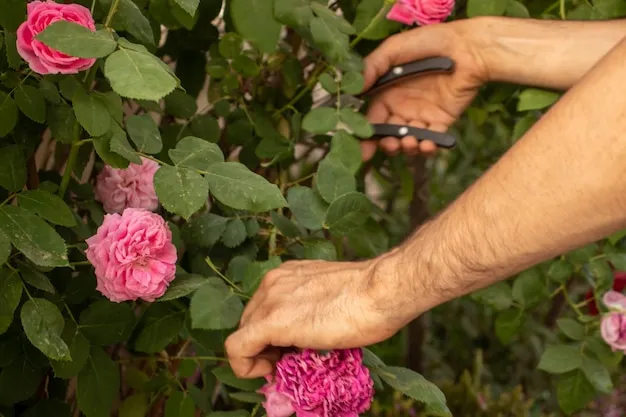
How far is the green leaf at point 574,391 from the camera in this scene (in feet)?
3.83

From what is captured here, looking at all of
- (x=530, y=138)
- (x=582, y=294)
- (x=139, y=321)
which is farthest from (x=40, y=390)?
(x=582, y=294)

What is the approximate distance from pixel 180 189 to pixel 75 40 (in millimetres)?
160

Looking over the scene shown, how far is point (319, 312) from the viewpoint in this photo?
2.55 ft

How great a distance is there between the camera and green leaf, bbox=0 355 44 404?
33.0 inches

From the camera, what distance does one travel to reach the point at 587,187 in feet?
2.04

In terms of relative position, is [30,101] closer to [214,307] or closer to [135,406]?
[214,307]

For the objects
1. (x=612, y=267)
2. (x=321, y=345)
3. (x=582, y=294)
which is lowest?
(x=582, y=294)

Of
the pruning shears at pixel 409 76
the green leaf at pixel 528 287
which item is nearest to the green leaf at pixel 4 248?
the pruning shears at pixel 409 76

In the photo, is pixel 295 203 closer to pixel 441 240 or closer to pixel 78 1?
pixel 441 240

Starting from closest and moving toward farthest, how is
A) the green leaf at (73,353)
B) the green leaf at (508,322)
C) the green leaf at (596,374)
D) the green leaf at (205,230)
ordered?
the green leaf at (73,353), the green leaf at (205,230), the green leaf at (596,374), the green leaf at (508,322)

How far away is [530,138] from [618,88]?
88 millimetres

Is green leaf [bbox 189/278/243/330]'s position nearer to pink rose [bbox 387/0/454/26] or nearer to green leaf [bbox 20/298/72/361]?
green leaf [bbox 20/298/72/361]

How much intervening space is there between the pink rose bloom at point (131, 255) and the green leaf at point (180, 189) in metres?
0.07

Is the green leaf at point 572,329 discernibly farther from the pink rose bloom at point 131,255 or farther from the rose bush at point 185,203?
the pink rose bloom at point 131,255
